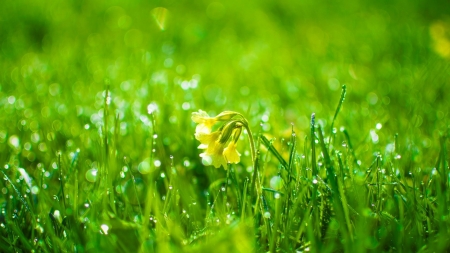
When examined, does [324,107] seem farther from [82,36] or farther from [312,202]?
[82,36]

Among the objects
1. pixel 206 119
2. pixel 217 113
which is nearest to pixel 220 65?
pixel 217 113

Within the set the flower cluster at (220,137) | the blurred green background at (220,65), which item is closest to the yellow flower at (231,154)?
the flower cluster at (220,137)

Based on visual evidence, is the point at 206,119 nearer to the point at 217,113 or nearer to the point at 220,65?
the point at 217,113

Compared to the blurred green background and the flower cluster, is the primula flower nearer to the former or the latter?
the flower cluster

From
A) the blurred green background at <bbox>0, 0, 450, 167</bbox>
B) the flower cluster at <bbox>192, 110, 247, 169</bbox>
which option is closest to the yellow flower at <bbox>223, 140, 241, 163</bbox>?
the flower cluster at <bbox>192, 110, 247, 169</bbox>

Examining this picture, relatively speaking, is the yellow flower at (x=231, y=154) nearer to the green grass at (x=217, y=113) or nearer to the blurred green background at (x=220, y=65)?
the green grass at (x=217, y=113)

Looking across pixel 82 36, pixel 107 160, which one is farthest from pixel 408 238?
pixel 82 36
